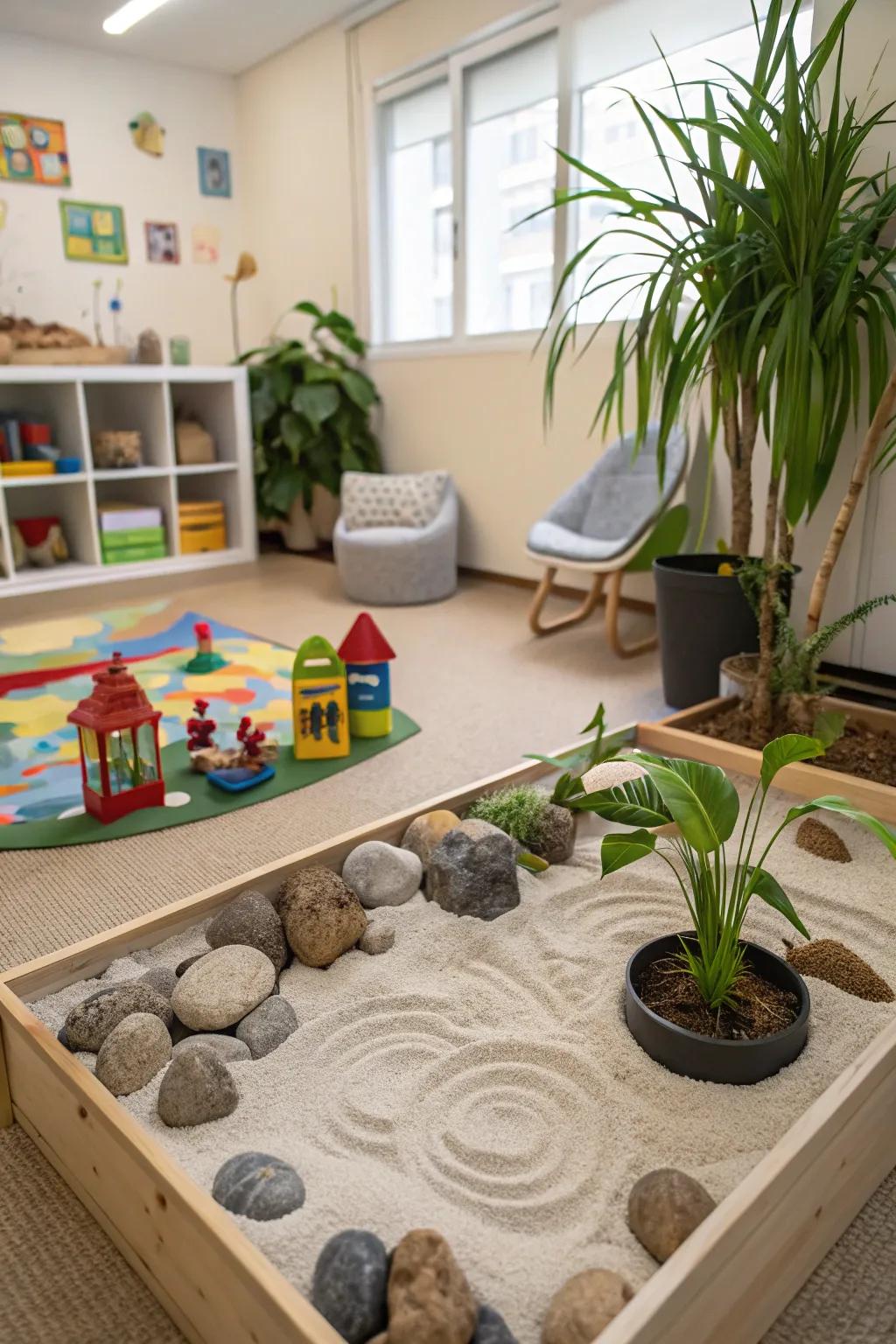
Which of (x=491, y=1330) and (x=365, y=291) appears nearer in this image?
(x=491, y=1330)

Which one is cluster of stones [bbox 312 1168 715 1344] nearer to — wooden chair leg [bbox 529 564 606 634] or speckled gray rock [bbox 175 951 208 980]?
speckled gray rock [bbox 175 951 208 980]

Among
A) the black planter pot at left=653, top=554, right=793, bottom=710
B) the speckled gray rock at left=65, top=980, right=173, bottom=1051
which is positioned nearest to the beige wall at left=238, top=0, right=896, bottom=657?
the black planter pot at left=653, top=554, right=793, bottom=710

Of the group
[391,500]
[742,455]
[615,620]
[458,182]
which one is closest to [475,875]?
[742,455]

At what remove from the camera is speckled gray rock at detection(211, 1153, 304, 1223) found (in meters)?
1.01

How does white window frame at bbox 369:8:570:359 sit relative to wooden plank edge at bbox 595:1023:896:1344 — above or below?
above

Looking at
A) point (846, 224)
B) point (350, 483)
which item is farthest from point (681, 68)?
point (350, 483)

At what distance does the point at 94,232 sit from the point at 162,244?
0.38 m

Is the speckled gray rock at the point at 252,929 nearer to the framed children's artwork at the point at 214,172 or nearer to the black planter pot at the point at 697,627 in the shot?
the black planter pot at the point at 697,627

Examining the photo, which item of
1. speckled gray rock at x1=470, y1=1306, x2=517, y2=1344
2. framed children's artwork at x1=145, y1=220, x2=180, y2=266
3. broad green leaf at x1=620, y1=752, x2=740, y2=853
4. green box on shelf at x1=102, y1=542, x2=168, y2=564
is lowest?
speckled gray rock at x1=470, y1=1306, x2=517, y2=1344

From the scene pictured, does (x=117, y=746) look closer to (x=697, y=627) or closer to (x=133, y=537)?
(x=697, y=627)

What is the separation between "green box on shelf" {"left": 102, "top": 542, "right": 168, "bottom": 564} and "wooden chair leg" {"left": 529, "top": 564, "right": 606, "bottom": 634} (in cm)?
189

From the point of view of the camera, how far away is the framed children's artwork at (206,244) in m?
5.27

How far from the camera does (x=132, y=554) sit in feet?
14.1

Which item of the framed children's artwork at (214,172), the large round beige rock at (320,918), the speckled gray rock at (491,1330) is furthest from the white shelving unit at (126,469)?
the speckled gray rock at (491,1330)
